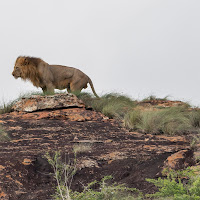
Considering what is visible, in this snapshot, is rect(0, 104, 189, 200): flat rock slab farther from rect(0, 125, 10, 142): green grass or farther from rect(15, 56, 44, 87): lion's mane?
rect(15, 56, 44, 87): lion's mane

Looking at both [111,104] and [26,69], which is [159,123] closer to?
[111,104]

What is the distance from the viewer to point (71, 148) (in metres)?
6.40

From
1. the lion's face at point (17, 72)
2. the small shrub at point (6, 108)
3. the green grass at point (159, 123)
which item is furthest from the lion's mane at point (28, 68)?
the green grass at point (159, 123)

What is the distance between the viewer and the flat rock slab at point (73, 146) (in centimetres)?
458

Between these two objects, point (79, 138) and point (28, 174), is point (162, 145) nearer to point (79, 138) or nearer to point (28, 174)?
point (79, 138)

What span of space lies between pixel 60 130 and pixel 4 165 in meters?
3.02

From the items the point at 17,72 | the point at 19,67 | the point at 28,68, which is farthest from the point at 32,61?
the point at 17,72

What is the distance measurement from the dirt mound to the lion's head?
156 centimetres

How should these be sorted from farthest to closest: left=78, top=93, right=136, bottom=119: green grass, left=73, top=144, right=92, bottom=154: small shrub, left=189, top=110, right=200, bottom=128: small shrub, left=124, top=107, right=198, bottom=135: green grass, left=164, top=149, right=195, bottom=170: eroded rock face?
left=78, top=93, right=136, bottom=119: green grass → left=189, top=110, right=200, bottom=128: small shrub → left=124, top=107, right=198, bottom=135: green grass → left=73, top=144, right=92, bottom=154: small shrub → left=164, top=149, right=195, bottom=170: eroded rock face

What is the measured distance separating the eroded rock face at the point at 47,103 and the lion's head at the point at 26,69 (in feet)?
4.28

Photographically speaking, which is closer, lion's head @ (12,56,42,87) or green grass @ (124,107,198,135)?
green grass @ (124,107,198,135)

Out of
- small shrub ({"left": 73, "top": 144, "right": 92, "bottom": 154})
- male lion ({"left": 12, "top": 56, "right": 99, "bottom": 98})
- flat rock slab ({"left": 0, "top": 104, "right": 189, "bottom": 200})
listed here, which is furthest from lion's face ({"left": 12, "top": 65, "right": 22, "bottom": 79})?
small shrub ({"left": 73, "top": 144, "right": 92, "bottom": 154})

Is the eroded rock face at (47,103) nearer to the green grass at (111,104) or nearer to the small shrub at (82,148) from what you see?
the green grass at (111,104)

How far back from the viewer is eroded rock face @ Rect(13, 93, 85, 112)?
971cm
